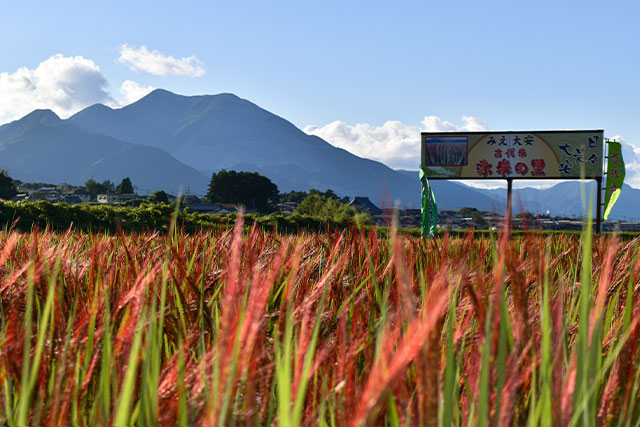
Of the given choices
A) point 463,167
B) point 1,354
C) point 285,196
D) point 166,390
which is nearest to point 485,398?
point 166,390

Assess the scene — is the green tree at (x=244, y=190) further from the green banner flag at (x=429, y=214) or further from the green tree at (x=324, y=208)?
the green banner flag at (x=429, y=214)

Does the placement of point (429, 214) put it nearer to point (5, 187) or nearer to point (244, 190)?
point (244, 190)

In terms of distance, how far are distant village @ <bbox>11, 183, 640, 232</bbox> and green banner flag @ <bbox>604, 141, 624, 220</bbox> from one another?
1592 mm

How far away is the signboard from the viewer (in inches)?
765

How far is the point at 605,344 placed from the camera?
4.22 feet

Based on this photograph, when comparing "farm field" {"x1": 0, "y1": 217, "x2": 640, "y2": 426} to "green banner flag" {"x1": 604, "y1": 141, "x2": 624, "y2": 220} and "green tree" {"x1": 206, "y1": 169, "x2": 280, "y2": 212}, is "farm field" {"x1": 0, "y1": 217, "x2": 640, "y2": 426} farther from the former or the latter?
"green tree" {"x1": 206, "y1": 169, "x2": 280, "y2": 212}

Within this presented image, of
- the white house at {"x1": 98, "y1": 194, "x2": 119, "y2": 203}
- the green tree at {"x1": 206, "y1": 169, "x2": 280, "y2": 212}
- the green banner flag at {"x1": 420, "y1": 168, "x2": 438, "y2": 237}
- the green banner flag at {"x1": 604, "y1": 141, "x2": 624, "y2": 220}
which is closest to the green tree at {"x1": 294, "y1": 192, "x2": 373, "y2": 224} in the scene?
the green banner flag at {"x1": 604, "y1": 141, "x2": 624, "y2": 220}

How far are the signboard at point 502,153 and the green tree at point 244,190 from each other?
70656 mm

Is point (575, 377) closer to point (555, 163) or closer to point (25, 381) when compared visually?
point (25, 381)

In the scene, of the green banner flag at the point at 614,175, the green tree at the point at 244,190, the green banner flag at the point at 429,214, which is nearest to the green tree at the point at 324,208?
the green banner flag at the point at 614,175

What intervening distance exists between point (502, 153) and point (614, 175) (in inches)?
203

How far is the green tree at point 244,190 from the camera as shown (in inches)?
3504

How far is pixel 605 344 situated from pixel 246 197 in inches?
3501

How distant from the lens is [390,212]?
1.14 m
